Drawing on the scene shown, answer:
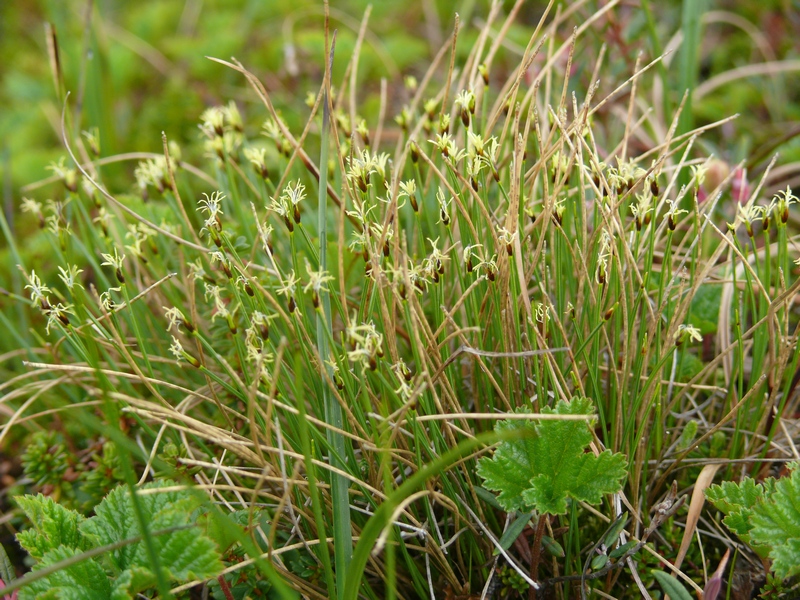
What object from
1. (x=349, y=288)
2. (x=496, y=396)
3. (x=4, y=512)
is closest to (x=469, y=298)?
(x=496, y=396)

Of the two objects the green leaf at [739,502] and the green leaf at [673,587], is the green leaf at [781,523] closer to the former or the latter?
the green leaf at [739,502]

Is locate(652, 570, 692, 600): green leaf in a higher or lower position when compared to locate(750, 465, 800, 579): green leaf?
lower

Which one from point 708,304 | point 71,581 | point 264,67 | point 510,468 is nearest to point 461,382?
point 510,468

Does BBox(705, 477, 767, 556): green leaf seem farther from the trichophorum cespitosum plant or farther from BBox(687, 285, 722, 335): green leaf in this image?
BBox(687, 285, 722, 335): green leaf

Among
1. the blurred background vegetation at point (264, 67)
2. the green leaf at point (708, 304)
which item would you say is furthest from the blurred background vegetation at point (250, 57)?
the green leaf at point (708, 304)

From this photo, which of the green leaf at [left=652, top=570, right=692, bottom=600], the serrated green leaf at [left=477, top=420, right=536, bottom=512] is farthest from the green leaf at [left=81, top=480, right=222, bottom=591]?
the green leaf at [left=652, top=570, right=692, bottom=600]

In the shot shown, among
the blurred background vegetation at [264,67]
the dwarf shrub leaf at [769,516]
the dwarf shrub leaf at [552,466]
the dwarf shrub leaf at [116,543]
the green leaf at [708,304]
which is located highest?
the blurred background vegetation at [264,67]
